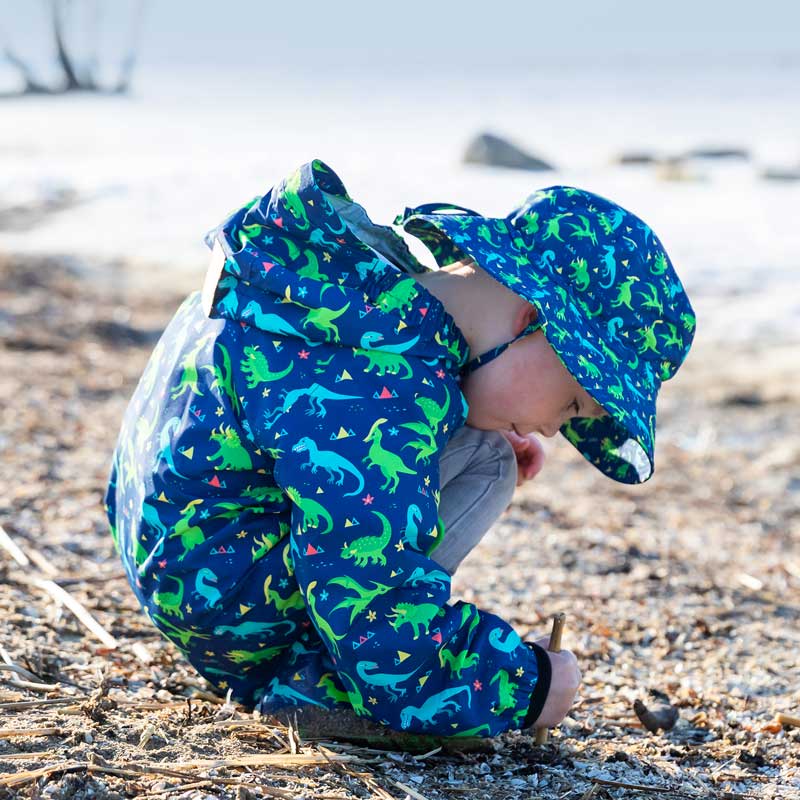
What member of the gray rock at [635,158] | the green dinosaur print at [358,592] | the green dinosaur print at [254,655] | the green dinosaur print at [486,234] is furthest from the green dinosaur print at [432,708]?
the gray rock at [635,158]

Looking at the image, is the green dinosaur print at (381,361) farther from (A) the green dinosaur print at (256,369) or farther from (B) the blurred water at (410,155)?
(B) the blurred water at (410,155)

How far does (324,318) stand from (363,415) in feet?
0.65

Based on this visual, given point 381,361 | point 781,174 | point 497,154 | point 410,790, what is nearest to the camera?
point 410,790

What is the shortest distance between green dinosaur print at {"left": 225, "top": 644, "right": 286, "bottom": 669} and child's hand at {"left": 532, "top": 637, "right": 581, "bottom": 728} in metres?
0.56

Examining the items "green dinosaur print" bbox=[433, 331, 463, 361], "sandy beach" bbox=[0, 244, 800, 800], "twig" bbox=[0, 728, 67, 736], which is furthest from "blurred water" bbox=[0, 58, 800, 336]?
"twig" bbox=[0, 728, 67, 736]

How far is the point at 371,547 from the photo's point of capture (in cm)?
211

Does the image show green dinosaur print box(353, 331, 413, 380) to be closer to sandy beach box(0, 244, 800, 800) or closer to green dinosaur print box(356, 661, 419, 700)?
green dinosaur print box(356, 661, 419, 700)

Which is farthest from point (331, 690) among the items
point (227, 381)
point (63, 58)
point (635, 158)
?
point (63, 58)

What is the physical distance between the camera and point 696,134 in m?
24.7

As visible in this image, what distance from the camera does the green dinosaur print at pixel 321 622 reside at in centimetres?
215

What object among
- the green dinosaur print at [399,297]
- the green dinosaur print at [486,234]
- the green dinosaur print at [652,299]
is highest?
the green dinosaur print at [486,234]

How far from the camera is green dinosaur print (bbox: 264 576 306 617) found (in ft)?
7.57

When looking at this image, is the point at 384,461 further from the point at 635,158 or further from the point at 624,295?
the point at 635,158

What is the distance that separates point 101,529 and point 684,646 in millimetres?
1798
